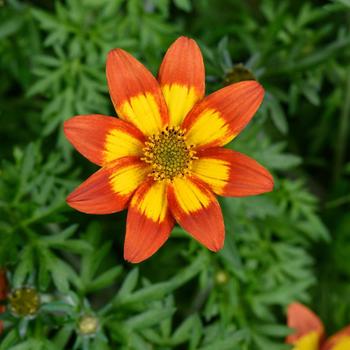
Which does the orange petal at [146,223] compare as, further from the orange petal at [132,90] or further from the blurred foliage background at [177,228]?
the blurred foliage background at [177,228]

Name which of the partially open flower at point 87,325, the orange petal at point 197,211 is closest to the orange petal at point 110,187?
the orange petal at point 197,211

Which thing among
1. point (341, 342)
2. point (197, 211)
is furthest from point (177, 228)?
point (341, 342)

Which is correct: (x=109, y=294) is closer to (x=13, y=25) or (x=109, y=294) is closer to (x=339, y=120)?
(x=13, y=25)

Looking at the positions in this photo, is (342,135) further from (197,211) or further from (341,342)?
(197,211)

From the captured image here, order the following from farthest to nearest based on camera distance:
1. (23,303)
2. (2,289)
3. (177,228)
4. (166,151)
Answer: (177,228)
(2,289)
(23,303)
(166,151)

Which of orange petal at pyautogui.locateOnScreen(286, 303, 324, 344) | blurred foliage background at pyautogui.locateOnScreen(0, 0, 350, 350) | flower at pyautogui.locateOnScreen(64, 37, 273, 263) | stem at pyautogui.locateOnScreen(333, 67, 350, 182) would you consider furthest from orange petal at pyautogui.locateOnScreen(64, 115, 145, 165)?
stem at pyautogui.locateOnScreen(333, 67, 350, 182)

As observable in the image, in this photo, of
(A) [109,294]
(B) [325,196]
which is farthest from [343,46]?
(A) [109,294]
